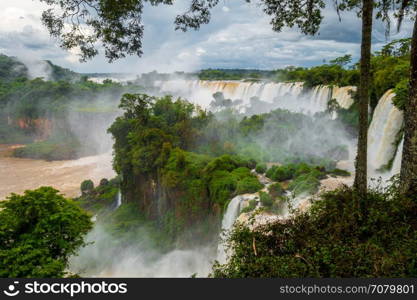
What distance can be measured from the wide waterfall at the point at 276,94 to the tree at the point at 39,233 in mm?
21417

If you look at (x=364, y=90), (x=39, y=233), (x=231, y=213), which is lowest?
(x=231, y=213)

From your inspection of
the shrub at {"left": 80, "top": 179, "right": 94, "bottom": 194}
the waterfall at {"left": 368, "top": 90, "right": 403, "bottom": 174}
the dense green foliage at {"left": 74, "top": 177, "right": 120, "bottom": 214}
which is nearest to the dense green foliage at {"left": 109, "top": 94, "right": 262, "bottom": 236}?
the dense green foliage at {"left": 74, "top": 177, "right": 120, "bottom": 214}

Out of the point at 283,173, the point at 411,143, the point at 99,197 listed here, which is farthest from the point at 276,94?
the point at 411,143

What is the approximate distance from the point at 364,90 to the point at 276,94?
30352mm

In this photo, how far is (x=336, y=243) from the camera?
12.9 feet

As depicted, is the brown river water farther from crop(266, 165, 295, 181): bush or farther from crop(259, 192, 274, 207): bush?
crop(259, 192, 274, 207): bush

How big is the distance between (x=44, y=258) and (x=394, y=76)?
1575 cm

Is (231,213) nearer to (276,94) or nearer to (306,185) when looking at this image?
(306,185)

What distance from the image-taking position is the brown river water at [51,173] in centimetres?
3014

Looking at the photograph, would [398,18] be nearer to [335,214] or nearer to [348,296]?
[335,214]

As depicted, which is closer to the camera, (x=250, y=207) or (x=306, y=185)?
(x=250, y=207)

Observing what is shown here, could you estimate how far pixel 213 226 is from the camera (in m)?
15.4

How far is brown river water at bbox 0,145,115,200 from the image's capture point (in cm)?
3014

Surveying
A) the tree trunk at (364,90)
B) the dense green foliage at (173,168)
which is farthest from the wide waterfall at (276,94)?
the tree trunk at (364,90)
